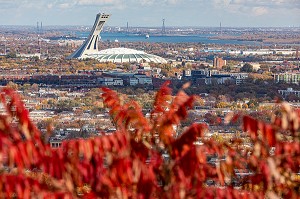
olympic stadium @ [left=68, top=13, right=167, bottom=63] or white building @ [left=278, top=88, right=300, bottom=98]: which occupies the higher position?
white building @ [left=278, top=88, right=300, bottom=98]

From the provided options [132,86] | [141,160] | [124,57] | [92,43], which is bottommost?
[124,57]

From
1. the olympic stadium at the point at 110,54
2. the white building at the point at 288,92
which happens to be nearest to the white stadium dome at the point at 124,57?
the olympic stadium at the point at 110,54

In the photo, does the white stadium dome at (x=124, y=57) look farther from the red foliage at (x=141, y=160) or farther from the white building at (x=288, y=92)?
the red foliage at (x=141, y=160)

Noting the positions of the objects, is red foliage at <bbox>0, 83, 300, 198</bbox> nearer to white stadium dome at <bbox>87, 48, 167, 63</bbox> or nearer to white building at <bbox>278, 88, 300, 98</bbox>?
white building at <bbox>278, 88, 300, 98</bbox>

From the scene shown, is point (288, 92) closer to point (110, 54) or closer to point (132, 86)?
point (132, 86)

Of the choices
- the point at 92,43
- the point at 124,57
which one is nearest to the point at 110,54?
the point at 124,57

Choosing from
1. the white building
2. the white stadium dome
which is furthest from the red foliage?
the white stadium dome
